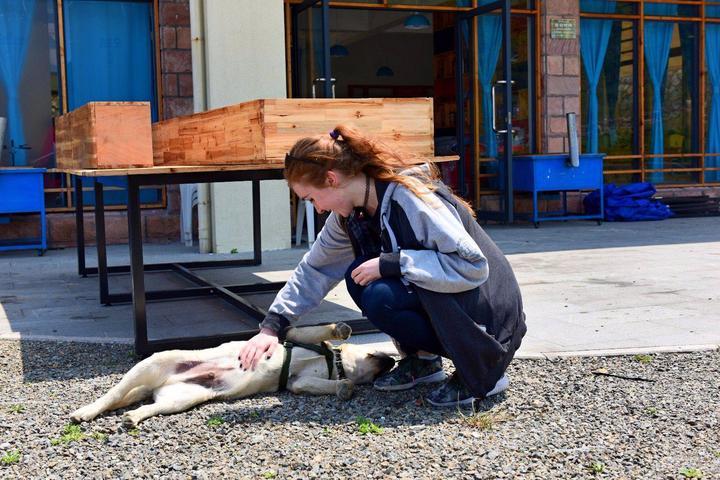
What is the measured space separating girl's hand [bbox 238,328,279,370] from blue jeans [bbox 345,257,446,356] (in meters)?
0.38

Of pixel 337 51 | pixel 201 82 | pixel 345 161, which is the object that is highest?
pixel 337 51

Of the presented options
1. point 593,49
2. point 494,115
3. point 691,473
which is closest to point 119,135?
point 691,473

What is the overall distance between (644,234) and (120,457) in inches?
332

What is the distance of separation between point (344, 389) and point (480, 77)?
30.2 ft

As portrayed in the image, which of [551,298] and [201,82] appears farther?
[201,82]

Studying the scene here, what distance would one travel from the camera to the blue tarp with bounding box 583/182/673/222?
12.4 m

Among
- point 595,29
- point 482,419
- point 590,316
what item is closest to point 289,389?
point 482,419

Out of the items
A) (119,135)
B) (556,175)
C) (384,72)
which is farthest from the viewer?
(384,72)

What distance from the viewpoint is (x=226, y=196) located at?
30.9 ft

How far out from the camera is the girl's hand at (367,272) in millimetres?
A: 3588

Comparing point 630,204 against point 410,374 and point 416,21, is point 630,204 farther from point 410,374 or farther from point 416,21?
point 410,374

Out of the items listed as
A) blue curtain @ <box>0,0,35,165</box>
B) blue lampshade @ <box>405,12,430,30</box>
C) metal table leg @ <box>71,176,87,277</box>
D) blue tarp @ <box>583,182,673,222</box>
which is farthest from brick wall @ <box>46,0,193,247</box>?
blue tarp @ <box>583,182,673,222</box>

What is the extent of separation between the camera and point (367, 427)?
3.44 metres

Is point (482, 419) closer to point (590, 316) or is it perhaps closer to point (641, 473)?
point (641, 473)
